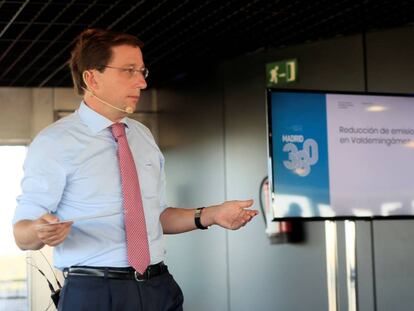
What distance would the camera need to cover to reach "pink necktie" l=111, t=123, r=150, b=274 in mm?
2260

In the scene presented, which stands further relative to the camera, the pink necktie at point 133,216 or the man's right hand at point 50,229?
the pink necktie at point 133,216

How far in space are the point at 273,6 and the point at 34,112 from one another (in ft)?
11.6

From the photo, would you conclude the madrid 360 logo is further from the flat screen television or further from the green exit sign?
the green exit sign

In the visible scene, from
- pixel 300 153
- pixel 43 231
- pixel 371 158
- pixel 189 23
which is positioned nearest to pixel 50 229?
pixel 43 231

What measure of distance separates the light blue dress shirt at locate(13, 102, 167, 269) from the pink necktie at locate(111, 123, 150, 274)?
0.02 meters

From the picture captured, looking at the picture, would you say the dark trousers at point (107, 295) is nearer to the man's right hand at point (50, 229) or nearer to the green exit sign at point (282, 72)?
the man's right hand at point (50, 229)

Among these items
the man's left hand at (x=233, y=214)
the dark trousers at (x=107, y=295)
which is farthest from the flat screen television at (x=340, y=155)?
the dark trousers at (x=107, y=295)

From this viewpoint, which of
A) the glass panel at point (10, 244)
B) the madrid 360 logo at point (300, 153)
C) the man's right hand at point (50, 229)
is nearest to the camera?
the man's right hand at point (50, 229)

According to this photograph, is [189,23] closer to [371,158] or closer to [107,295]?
[371,158]

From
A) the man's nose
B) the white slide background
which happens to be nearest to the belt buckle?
the man's nose

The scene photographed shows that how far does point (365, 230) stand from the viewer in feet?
18.8

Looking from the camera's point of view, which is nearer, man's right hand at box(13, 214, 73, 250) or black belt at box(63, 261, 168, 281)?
man's right hand at box(13, 214, 73, 250)

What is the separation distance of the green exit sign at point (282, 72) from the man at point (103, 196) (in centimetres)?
399

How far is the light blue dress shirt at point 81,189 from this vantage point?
2.22m
